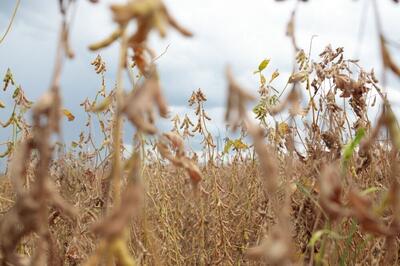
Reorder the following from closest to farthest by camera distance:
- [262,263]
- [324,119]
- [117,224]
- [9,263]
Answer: [117,224] < [9,263] < [324,119] < [262,263]

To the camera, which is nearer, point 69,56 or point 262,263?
point 69,56

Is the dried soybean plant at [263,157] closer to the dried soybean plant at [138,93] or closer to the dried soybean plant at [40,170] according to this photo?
the dried soybean plant at [138,93]

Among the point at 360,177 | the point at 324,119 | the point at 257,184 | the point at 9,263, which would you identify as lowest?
the point at 257,184

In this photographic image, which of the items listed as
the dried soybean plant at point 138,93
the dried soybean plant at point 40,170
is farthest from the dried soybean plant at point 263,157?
the dried soybean plant at point 40,170

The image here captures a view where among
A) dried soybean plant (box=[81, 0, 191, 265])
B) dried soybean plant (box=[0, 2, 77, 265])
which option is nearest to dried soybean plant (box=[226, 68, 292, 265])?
dried soybean plant (box=[81, 0, 191, 265])

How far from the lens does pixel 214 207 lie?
9.82 feet

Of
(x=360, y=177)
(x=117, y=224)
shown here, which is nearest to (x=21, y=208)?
(x=117, y=224)

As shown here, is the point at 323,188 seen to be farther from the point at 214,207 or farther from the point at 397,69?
the point at 214,207

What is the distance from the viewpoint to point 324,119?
7.30ft

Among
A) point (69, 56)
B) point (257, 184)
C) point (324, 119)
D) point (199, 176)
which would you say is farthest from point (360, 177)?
point (69, 56)

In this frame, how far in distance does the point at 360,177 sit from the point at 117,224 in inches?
88.4

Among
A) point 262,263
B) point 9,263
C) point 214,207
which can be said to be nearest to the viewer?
point 9,263

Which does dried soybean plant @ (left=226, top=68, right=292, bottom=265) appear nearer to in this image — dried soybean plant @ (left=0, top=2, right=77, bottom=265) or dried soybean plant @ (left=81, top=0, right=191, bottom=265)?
dried soybean plant @ (left=81, top=0, right=191, bottom=265)

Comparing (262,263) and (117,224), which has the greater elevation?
(117,224)
